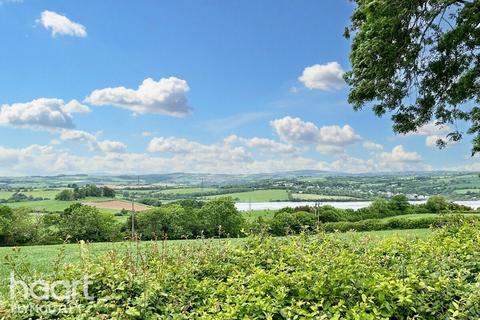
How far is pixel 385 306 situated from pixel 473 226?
17.1ft

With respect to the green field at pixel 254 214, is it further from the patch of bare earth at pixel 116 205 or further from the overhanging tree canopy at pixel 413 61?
the overhanging tree canopy at pixel 413 61

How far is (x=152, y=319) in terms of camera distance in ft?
11.5

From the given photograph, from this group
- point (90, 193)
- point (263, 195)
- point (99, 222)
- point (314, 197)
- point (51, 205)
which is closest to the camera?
point (99, 222)

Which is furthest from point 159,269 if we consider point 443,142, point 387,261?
point 443,142

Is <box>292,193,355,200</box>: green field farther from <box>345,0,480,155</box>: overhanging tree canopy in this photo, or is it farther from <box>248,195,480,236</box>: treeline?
<box>345,0,480,155</box>: overhanging tree canopy

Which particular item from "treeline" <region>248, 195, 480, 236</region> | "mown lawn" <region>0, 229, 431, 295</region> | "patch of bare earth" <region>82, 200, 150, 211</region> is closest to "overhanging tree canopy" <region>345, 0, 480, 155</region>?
"mown lawn" <region>0, 229, 431, 295</region>

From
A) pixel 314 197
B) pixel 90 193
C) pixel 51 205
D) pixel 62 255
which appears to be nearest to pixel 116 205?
pixel 90 193

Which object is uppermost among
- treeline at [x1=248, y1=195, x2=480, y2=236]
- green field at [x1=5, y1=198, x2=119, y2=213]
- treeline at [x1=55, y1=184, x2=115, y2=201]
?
treeline at [x1=55, y1=184, x2=115, y2=201]

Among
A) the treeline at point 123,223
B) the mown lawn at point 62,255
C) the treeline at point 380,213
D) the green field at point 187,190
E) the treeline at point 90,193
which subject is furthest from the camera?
the green field at point 187,190

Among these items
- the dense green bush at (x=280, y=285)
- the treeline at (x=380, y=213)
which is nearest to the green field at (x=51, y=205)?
the treeline at (x=380, y=213)

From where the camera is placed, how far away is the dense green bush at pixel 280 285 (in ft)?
11.2

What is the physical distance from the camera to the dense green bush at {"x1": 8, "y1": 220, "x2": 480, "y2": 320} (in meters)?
3.41

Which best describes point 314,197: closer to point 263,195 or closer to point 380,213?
point 263,195

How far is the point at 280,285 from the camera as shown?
3842 millimetres
